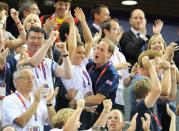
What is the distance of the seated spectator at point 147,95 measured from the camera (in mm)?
6340

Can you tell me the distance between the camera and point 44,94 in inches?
259

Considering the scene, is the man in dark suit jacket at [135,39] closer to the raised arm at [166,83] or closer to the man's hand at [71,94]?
the raised arm at [166,83]

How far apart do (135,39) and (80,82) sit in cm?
274

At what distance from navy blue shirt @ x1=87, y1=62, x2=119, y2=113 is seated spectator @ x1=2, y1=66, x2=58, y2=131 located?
3.13 feet

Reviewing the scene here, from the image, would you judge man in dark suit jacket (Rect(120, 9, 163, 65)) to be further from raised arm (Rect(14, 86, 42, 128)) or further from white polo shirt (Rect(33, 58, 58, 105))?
raised arm (Rect(14, 86, 42, 128))

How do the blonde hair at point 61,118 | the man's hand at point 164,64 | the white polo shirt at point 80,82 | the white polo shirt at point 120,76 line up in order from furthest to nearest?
the white polo shirt at point 120,76 < the man's hand at point 164,64 < the white polo shirt at point 80,82 < the blonde hair at point 61,118

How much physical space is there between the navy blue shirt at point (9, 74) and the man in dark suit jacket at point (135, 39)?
288 centimetres

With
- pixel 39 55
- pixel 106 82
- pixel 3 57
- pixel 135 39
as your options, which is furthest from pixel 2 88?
pixel 135 39

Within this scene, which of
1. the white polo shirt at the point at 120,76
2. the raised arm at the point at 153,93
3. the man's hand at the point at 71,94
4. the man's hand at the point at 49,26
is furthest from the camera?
the man's hand at the point at 49,26

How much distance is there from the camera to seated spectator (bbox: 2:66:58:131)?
235 inches

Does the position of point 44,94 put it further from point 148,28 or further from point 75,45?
point 148,28

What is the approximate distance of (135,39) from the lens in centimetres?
947

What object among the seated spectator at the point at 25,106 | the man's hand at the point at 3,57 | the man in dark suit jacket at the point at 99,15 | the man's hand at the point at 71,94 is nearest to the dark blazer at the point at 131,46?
the man in dark suit jacket at the point at 99,15

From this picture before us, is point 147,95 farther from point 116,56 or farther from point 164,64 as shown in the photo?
point 116,56
